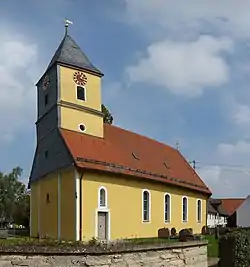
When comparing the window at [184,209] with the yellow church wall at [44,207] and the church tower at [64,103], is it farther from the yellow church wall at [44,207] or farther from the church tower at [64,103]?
the yellow church wall at [44,207]

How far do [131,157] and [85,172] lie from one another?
7.61 m

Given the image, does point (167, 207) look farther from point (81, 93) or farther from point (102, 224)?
point (81, 93)

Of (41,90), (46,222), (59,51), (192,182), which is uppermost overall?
(59,51)

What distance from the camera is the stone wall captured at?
476 inches

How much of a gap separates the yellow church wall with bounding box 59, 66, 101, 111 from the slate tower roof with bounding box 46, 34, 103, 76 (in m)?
0.60

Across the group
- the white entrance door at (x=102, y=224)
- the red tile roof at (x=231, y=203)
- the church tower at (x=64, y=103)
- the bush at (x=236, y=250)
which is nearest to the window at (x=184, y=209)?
the church tower at (x=64, y=103)

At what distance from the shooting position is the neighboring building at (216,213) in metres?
80.4

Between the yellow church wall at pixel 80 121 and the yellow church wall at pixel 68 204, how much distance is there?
402 centimetres

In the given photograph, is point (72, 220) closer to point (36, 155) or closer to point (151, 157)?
point (36, 155)

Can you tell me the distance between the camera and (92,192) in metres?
37.4

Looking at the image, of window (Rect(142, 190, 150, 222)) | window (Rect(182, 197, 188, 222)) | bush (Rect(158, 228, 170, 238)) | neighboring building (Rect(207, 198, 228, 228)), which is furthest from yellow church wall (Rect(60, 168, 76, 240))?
neighboring building (Rect(207, 198, 228, 228))

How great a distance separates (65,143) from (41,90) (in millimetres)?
7499

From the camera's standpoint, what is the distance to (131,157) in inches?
1718

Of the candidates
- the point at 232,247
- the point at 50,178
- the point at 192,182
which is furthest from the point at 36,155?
the point at 232,247
